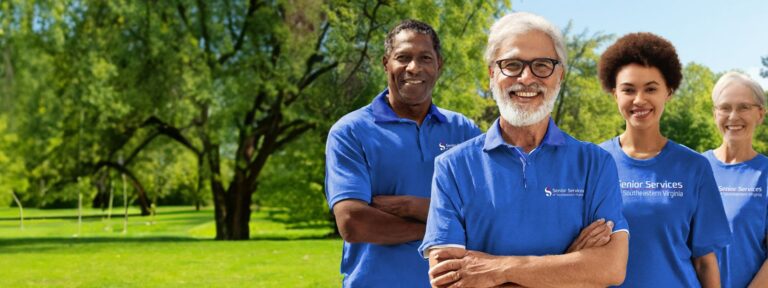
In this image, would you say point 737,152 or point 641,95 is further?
point 737,152

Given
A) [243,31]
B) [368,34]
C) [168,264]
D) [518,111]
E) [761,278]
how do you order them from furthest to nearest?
[243,31]
[368,34]
[168,264]
[761,278]
[518,111]

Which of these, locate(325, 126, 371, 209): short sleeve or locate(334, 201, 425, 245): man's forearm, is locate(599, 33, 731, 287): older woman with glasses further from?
locate(325, 126, 371, 209): short sleeve

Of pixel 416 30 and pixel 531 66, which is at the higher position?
pixel 416 30

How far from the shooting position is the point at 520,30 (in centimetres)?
290

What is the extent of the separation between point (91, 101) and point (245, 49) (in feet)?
17.3

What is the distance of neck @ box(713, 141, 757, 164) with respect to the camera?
4.71 m

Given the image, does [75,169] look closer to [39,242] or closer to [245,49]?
[39,242]

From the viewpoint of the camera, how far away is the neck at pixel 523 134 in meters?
2.94

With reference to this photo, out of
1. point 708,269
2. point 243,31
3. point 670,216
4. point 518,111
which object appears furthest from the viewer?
point 243,31

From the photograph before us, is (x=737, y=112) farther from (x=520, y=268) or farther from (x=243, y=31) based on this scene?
(x=243, y=31)

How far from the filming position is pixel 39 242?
30.9 m

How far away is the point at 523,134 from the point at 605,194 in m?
0.33

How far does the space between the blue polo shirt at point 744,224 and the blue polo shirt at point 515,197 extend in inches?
75.3

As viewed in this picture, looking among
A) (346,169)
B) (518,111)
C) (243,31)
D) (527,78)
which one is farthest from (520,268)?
(243,31)
